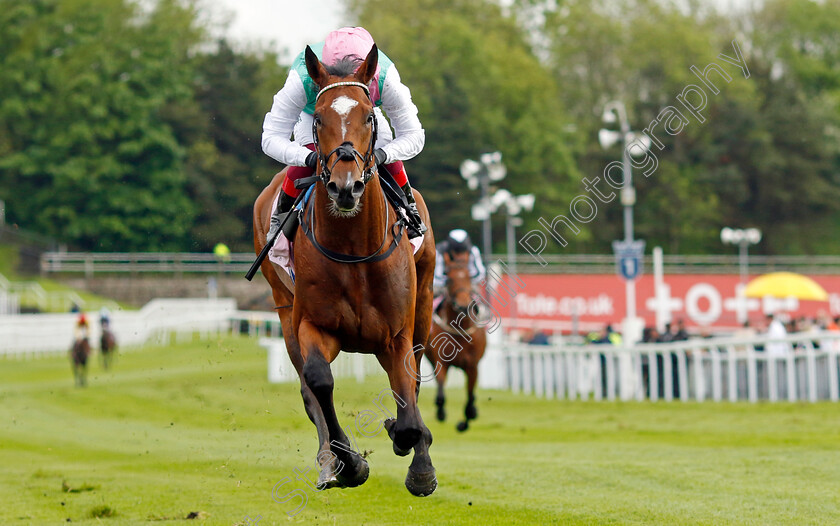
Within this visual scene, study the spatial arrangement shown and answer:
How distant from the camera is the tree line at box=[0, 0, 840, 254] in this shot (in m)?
39.0

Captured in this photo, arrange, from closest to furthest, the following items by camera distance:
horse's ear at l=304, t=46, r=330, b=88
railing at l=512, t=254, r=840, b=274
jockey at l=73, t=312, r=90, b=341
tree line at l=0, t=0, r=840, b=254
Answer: horse's ear at l=304, t=46, r=330, b=88, jockey at l=73, t=312, r=90, b=341, railing at l=512, t=254, r=840, b=274, tree line at l=0, t=0, r=840, b=254

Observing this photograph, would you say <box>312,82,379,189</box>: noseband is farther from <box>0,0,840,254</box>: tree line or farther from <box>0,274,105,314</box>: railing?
<box>0,274,105,314</box>: railing

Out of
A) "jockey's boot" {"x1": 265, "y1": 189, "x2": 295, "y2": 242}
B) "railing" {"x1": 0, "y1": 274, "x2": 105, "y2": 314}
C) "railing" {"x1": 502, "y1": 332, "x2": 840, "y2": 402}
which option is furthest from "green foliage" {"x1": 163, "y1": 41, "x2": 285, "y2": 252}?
"jockey's boot" {"x1": 265, "y1": 189, "x2": 295, "y2": 242}

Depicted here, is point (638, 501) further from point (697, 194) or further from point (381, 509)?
point (697, 194)

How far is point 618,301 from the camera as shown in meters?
31.6

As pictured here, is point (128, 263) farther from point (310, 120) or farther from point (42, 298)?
point (310, 120)

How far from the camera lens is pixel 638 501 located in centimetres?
750

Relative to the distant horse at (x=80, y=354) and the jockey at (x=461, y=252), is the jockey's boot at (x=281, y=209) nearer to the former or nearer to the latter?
the jockey at (x=461, y=252)

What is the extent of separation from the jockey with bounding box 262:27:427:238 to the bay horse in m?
0.23

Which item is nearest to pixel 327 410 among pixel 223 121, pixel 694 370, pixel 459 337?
pixel 459 337

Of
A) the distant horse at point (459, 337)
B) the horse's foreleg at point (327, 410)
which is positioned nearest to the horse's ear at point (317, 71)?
the horse's foreleg at point (327, 410)

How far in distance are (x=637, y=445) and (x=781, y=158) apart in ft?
146

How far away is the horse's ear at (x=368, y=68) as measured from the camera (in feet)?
18.7

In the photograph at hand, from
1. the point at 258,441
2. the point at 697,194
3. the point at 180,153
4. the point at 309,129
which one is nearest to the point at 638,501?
the point at 309,129
